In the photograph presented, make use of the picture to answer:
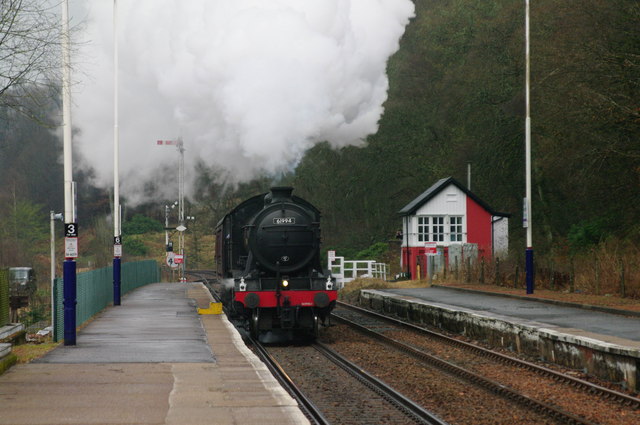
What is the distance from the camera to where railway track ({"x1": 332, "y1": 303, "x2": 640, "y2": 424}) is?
33.9 ft

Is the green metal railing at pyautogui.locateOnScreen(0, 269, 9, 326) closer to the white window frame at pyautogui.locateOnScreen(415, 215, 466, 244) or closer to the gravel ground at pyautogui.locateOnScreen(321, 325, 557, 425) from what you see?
the gravel ground at pyautogui.locateOnScreen(321, 325, 557, 425)

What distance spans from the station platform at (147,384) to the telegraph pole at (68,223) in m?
0.52

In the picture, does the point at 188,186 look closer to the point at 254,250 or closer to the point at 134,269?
the point at 134,269

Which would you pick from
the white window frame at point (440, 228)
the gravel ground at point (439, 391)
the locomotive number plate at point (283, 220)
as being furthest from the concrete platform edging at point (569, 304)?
the white window frame at point (440, 228)

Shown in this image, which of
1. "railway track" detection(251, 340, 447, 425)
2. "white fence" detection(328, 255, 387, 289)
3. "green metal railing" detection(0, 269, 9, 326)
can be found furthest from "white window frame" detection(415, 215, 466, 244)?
"green metal railing" detection(0, 269, 9, 326)

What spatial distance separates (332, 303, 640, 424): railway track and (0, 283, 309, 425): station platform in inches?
126

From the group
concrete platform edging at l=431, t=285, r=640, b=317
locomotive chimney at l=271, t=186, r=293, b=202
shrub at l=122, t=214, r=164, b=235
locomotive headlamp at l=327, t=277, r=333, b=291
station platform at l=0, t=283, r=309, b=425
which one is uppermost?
shrub at l=122, t=214, r=164, b=235

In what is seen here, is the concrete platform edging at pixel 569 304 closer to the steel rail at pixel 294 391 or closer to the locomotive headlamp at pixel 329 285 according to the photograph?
the locomotive headlamp at pixel 329 285

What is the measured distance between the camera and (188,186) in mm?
54688

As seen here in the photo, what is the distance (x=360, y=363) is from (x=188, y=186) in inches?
1619

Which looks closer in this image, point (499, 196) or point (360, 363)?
point (360, 363)

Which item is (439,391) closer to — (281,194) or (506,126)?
(281,194)

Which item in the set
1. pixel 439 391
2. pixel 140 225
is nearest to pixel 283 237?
pixel 439 391

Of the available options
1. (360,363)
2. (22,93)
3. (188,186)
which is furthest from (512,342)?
(188,186)
